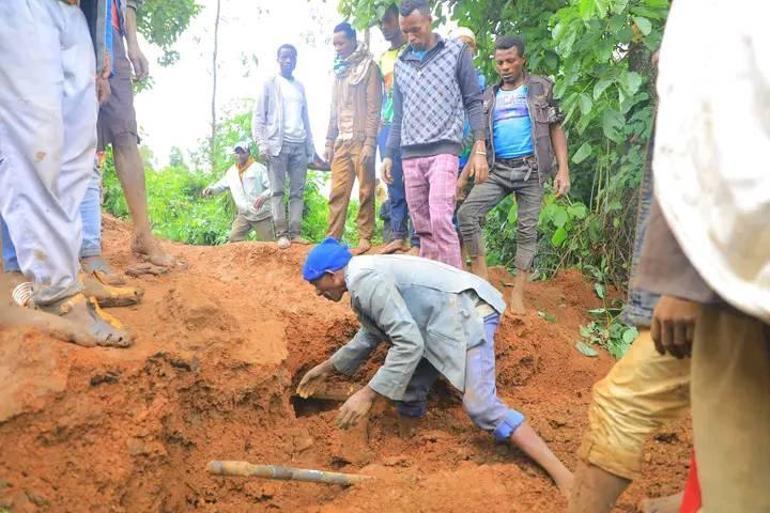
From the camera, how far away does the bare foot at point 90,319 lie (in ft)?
8.21

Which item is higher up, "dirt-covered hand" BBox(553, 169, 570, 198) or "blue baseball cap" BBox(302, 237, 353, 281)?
"dirt-covered hand" BBox(553, 169, 570, 198)

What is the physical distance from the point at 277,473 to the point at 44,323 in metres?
1.02

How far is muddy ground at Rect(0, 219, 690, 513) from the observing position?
7.57 feet

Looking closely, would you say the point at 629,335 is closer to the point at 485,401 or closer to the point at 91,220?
the point at 485,401

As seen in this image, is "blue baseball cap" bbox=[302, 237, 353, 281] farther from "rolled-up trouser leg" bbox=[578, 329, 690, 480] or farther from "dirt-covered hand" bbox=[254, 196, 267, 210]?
"dirt-covered hand" bbox=[254, 196, 267, 210]

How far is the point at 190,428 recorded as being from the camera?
2.84 m

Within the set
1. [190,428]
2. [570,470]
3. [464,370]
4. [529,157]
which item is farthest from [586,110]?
[190,428]

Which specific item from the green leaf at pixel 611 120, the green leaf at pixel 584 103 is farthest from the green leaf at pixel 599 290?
the green leaf at pixel 584 103

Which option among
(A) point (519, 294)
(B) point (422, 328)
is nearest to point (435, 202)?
(A) point (519, 294)

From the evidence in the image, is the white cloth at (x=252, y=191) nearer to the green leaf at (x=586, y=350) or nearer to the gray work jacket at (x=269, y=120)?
the gray work jacket at (x=269, y=120)

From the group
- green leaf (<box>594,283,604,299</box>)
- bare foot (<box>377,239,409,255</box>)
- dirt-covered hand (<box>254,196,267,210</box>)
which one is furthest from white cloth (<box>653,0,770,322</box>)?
dirt-covered hand (<box>254,196,267,210</box>)

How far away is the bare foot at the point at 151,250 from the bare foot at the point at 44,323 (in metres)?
1.22

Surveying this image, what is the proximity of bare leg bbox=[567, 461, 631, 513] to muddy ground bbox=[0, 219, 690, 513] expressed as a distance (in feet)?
2.50

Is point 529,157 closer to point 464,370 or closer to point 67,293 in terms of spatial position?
point 464,370
